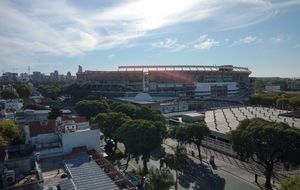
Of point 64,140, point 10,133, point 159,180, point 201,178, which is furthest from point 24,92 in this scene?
point 159,180

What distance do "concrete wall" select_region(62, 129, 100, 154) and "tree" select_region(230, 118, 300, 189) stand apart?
55.8 ft

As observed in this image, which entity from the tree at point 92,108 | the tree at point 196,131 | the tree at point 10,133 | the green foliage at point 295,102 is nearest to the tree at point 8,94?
the tree at point 92,108

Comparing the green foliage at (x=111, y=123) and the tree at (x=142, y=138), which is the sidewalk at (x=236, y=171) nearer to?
the tree at (x=142, y=138)

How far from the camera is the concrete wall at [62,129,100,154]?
33969 millimetres

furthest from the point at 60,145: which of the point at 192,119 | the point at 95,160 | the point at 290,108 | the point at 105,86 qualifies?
the point at 105,86

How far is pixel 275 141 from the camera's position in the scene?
2844cm

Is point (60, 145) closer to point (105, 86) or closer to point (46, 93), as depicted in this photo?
point (105, 86)

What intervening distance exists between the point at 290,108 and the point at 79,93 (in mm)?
69875

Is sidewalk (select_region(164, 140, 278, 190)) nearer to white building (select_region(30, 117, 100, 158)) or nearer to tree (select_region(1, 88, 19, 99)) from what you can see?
white building (select_region(30, 117, 100, 158))

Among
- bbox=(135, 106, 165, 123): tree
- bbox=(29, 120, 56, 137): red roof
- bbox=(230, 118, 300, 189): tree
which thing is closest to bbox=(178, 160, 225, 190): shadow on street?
bbox=(230, 118, 300, 189): tree

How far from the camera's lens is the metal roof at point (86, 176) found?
2505cm

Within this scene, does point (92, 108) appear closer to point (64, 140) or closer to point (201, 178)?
point (64, 140)

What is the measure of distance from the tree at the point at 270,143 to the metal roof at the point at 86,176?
47.7ft

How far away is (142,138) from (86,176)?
32.4 feet
